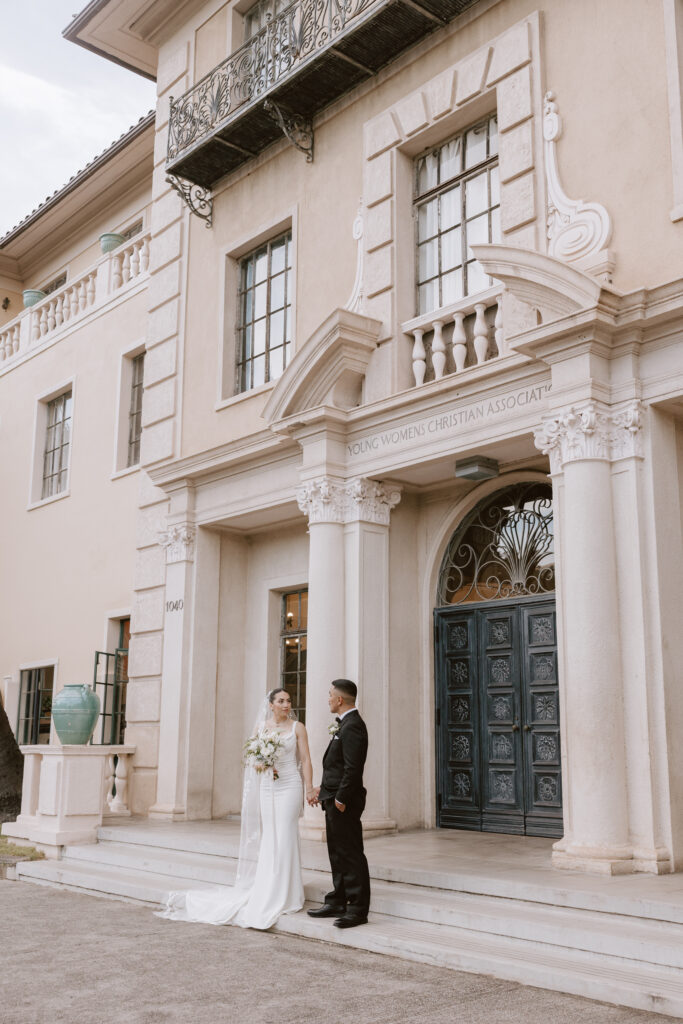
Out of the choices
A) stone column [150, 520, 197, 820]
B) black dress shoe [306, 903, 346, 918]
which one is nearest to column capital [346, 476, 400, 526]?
stone column [150, 520, 197, 820]

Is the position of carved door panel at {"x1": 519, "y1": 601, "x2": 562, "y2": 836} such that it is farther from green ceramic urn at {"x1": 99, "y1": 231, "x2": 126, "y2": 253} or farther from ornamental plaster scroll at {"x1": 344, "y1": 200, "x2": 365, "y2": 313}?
green ceramic urn at {"x1": 99, "y1": 231, "x2": 126, "y2": 253}

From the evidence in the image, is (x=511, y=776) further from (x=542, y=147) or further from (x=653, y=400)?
(x=542, y=147)

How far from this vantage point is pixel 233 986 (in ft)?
20.4

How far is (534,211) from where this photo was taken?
994cm

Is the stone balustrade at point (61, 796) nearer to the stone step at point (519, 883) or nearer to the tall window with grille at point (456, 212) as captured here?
the stone step at point (519, 883)

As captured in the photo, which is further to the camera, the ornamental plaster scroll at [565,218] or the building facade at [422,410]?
the ornamental plaster scroll at [565,218]

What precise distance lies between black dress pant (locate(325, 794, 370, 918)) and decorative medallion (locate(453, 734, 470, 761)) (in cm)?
350

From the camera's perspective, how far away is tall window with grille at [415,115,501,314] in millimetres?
10867

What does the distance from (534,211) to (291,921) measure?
669 cm

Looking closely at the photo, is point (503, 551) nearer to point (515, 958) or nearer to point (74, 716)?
point (515, 958)

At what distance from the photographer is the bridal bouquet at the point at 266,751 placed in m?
8.30

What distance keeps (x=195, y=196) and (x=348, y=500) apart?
5.87m

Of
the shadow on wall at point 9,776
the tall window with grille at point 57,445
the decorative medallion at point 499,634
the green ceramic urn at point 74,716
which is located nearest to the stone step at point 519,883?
the decorative medallion at point 499,634

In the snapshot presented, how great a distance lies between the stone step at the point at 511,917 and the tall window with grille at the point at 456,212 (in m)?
5.92
